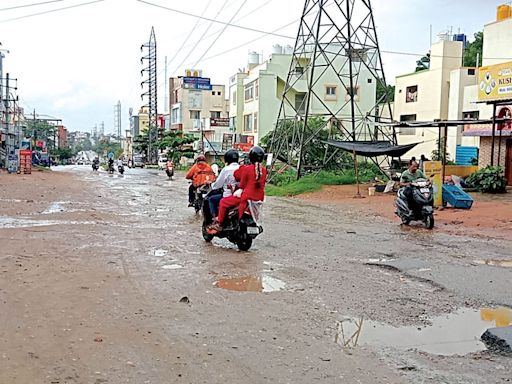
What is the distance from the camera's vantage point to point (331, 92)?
51.4 metres

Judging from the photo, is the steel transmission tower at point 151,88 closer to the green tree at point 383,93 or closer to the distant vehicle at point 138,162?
the distant vehicle at point 138,162

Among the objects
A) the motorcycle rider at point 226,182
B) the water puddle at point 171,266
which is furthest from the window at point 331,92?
the water puddle at point 171,266

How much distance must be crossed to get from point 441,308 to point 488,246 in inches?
216

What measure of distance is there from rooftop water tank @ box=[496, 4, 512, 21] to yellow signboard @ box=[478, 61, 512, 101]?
10244mm

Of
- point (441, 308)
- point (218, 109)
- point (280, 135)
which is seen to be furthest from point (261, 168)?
point (218, 109)

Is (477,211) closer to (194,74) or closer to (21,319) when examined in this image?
(21,319)

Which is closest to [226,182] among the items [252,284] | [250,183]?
[250,183]

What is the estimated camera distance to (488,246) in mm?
11492

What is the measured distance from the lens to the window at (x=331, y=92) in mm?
51188

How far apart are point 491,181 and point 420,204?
987 cm

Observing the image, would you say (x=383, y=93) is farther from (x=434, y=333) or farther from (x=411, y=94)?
(x=434, y=333)

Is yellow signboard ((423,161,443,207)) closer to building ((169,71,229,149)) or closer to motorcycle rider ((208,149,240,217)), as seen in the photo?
motorcycle rider ((208,149,240,217))

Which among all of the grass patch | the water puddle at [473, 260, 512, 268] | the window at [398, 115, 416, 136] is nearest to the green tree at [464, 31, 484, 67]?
the window at [398, 115, 416, 136]

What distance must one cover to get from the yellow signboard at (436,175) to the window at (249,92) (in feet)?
121
